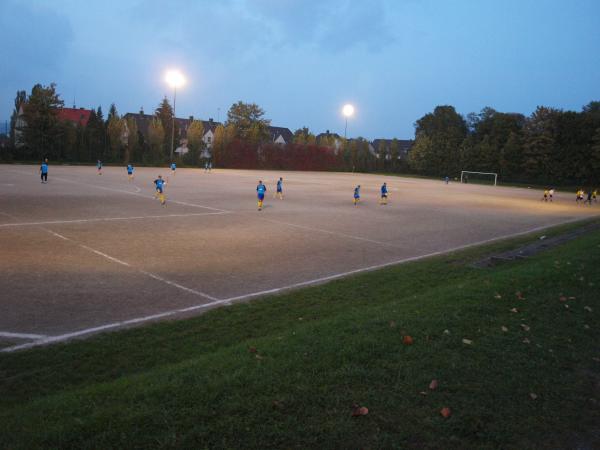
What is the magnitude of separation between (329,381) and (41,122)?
69564mm

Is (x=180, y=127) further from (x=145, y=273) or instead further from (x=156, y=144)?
(x=145, y=273)

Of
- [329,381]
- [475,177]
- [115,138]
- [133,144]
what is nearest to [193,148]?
[133,144]

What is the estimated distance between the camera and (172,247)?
1542 cm

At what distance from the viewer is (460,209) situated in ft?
108

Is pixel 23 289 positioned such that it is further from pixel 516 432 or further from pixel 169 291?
pixel 516 432

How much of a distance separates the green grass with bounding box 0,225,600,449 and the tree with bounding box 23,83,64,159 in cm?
6535

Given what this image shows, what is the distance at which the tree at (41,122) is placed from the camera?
63094 millimetres

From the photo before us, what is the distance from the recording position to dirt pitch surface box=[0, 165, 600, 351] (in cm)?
924

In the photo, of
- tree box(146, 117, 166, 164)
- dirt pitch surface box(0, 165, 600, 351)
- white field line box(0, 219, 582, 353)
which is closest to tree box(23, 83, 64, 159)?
tree box(146, 117, 166, 164)

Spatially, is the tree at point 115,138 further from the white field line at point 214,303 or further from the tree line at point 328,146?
the white field line at point 214,303

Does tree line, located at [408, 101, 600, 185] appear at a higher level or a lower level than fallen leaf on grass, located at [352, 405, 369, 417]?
higher

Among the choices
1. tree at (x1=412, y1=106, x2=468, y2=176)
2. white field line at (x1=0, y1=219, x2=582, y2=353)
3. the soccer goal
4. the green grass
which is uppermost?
tree at (x1=412, y1=106, x2=468, y2=176)

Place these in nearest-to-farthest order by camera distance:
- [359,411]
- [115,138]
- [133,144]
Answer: [359,411]
[115,138]
[133,144]

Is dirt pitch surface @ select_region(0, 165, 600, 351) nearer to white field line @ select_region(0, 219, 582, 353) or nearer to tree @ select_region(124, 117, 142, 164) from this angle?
white field line @ select_region(0, 219, 582, 353)
